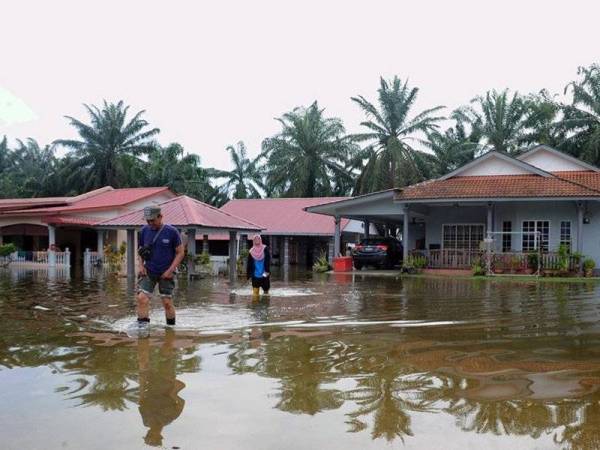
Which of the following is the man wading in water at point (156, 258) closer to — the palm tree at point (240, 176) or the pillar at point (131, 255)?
the pillar at point (131, 255)

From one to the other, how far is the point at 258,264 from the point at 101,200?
92.4 ft

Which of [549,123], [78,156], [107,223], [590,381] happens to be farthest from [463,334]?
[78,156]

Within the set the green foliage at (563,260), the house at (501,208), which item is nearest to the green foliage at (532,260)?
the house at (501,208)

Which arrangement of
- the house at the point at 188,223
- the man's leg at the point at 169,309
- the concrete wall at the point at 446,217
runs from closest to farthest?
the man's leg at the point at 169,309 < the house at the point at 188,223 < the concrete wall at the point at 446,217

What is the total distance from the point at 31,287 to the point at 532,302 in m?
12.2

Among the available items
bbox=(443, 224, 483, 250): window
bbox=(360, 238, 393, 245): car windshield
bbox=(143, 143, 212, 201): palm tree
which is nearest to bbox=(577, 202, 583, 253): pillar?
bbox=(443, 224, 483, 250): window

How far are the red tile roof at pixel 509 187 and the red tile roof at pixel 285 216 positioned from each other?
10.3 metres

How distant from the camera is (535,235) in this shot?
24.6m

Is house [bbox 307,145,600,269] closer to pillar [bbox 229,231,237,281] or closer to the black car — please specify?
the black car

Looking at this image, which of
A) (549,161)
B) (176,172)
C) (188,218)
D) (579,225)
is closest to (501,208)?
(579,225)

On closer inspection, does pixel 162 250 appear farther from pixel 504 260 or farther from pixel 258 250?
pixel 504 260

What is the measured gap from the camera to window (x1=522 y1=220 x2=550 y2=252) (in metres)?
24.7

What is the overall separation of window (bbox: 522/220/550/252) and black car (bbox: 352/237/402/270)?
558 cm

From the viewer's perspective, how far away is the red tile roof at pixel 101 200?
114 ft
